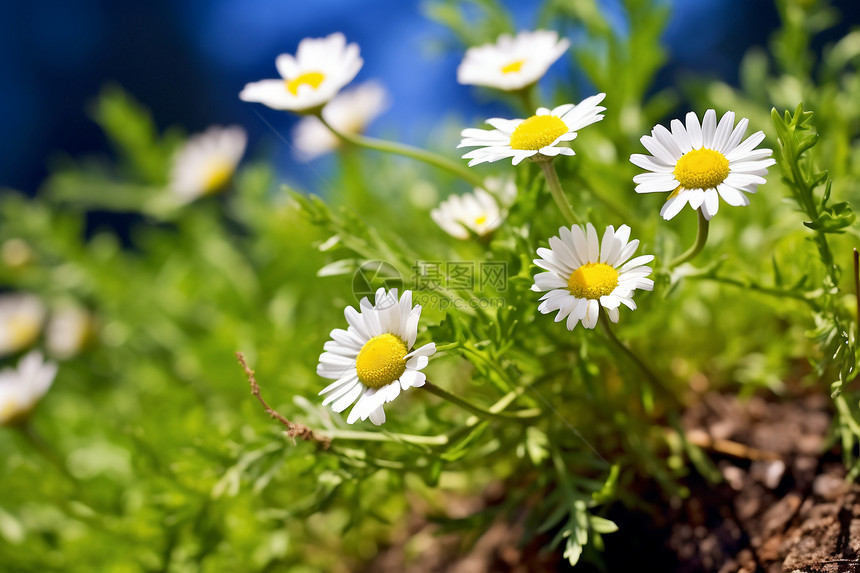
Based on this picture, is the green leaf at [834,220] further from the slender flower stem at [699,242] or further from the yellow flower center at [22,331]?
the yellow flower center at [22,331]

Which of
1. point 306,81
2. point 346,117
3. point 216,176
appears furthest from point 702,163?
point 216,176

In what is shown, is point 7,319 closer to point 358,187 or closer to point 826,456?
point 358,187

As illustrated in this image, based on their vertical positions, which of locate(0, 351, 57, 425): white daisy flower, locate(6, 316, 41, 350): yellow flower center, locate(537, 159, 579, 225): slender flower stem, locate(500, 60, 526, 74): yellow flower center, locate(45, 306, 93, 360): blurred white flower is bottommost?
locate(6, 316, 41, 350): yellow flower center

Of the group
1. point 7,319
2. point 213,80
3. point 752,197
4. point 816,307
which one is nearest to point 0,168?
point 213,80

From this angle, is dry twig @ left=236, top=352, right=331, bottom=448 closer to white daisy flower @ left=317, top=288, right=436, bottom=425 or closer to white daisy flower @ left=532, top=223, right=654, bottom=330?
white daisy flower @ left=317, top=288, right=436, bottom=425

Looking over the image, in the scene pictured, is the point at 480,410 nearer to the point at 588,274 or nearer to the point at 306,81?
the point at 588,274

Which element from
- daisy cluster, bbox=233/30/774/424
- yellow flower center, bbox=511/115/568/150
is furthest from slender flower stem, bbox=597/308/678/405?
yellow flower center, bbox=511/115/568/150

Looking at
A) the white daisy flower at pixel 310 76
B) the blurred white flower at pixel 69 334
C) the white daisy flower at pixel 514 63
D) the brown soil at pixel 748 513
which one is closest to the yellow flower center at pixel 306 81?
the white daisy flower at pixel 310 76
